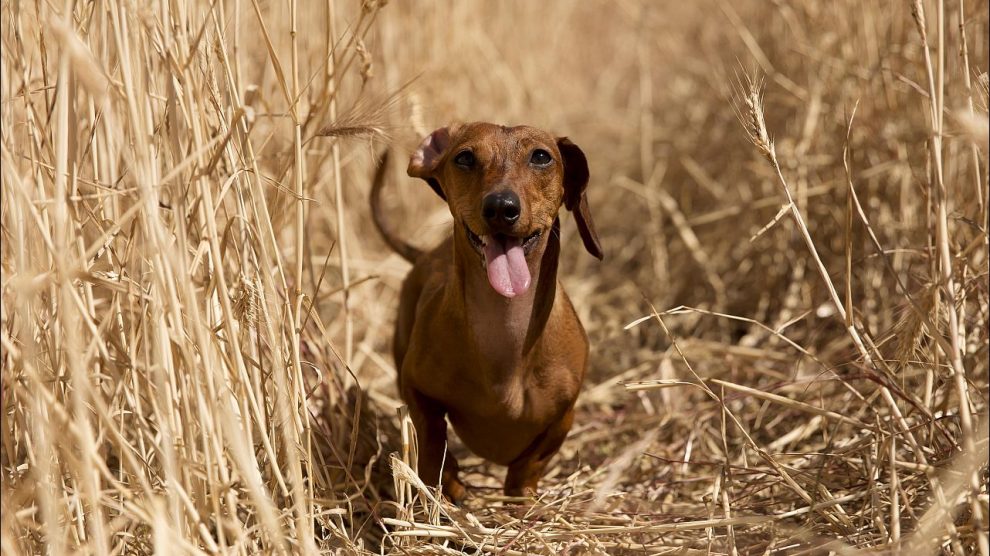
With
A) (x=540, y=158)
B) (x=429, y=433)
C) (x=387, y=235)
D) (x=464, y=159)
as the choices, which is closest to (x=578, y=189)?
(x=540, y=158)

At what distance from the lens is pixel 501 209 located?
2.63 meters

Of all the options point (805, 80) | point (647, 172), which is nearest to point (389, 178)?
point (647, 172)

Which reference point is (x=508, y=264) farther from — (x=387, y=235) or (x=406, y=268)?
(x=406, y=268)

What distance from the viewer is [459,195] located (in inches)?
113

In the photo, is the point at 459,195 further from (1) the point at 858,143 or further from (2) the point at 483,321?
(1) the point at 858,143

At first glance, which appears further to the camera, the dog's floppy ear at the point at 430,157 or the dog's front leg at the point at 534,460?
the dog's front leg at the point at 534,460

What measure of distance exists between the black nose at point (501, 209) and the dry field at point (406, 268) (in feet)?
1.48

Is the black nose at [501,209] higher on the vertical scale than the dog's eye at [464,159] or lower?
lower

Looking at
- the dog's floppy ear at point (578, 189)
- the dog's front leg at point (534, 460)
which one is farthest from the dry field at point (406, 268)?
the dog's floppy ear at point (578, 189)

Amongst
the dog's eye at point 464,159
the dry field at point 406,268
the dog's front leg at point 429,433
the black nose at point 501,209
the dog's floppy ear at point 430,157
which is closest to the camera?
the dry field at point 406,268

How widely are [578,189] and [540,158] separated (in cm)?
24

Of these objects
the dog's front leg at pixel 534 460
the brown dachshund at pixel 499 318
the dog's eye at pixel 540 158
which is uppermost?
the dog's eye at pixel 540 158

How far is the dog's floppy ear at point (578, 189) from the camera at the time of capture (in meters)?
3.07

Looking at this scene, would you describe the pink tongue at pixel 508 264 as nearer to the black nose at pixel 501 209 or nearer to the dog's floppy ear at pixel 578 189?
the black nose at pixel 501 209
